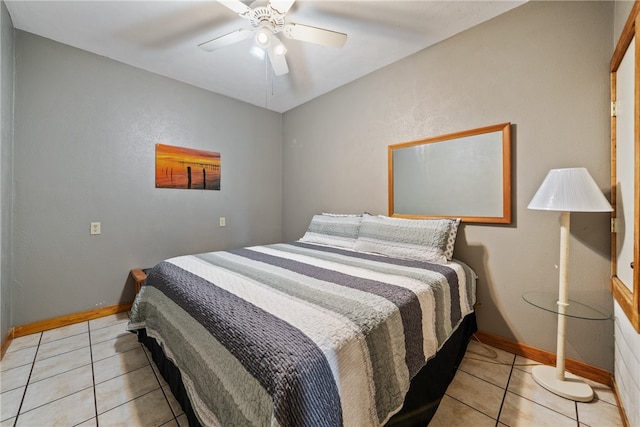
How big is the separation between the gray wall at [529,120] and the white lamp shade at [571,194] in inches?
12.5

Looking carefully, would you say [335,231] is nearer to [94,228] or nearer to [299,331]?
[299,331]

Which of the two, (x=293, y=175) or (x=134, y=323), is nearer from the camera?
(x=134, y=323)

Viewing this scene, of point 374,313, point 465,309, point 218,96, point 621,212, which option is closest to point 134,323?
point 374,313

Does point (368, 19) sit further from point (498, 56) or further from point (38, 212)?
point (38, 212)

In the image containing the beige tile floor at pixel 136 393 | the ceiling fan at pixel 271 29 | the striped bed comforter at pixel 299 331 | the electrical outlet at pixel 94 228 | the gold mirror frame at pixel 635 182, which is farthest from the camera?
the electrical outlet at pixel 94 228

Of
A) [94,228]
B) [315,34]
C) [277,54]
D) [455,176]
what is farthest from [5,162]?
[455,176]

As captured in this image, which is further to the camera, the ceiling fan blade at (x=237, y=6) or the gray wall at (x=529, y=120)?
the gray wall at (x=529, y=120)

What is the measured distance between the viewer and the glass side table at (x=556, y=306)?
151cm

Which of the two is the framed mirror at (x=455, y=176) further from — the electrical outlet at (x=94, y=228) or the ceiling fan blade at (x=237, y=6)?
the electrical outlet at (x=94, y=228)

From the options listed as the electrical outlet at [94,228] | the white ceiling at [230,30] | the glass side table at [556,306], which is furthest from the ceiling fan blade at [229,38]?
the glass side table at [556,306]

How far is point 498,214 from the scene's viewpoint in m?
1.98

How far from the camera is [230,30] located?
215 centimetres

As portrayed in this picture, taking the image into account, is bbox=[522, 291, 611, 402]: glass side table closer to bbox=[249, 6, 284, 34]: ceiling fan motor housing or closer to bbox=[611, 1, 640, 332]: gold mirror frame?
bbox=[611, 1, 640, 332]: gold mirror frame

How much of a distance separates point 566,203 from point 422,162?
3.73 ft
